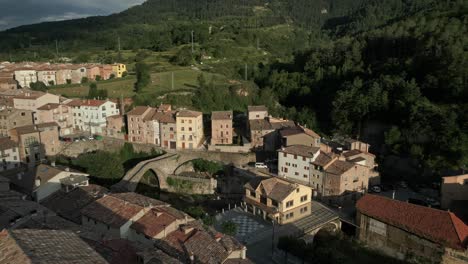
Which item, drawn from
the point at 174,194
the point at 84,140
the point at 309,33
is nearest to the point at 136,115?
the point at 84,140

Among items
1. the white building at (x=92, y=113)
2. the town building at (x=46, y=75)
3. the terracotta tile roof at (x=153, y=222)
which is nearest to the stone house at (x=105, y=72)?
the town building at (x=46, y=75)

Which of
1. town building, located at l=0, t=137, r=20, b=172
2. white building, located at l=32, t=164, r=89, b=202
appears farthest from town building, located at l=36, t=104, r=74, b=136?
white building, located at l=32, t=164, r=89, b=202

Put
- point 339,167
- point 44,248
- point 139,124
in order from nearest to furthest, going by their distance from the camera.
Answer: point 44,248 < point 339,167 < point 139,124

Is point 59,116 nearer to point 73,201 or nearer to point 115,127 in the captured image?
point 115,127

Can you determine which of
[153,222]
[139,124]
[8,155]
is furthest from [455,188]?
[8,155]

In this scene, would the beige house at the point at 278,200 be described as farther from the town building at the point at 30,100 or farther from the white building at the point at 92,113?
the town building at the point at 30,100
